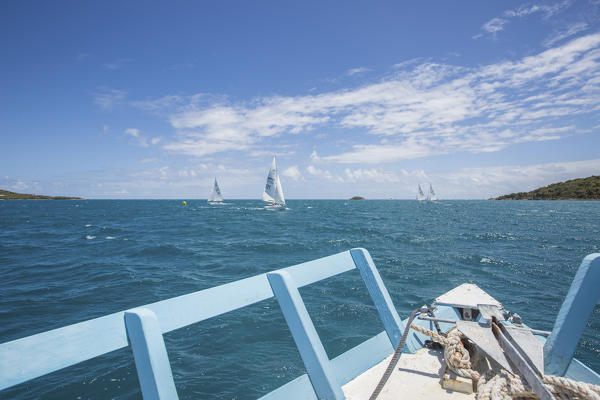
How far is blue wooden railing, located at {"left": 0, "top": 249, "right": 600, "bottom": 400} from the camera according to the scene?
1.29 meters

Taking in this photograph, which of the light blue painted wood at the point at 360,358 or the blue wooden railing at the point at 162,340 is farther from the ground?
the blue wooden railing at the point at 162,340

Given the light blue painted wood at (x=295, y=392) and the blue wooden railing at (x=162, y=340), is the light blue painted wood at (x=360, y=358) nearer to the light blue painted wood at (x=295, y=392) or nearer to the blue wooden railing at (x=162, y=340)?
the blue wooden railing at (x=162, y=340)

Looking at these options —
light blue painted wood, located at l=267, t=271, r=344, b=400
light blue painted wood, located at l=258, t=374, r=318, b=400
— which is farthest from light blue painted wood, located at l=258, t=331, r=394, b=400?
light blue painted wood, located at l=267, t=271, r=344, b=400

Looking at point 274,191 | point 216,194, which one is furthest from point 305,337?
point 216,194

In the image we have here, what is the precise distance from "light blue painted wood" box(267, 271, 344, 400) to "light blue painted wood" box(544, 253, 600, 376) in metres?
1.85

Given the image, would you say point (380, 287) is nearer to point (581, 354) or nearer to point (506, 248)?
point (581, 354)

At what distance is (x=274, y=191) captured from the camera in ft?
201

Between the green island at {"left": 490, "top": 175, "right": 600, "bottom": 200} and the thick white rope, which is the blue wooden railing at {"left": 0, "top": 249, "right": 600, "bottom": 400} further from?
the green island at {"left": 490, "top": 175, "right": 600, "bottom": 200}

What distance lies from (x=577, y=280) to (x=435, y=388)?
152 cm

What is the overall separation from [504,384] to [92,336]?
114 inches

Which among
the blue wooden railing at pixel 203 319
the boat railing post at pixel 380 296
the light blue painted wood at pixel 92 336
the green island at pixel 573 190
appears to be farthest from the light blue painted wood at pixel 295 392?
the green island at pixel 573 190

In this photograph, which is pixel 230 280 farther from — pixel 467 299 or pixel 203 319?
pixel 203 319

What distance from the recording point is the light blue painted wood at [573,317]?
2324mm

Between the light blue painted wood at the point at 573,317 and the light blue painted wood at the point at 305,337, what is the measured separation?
185 cm
